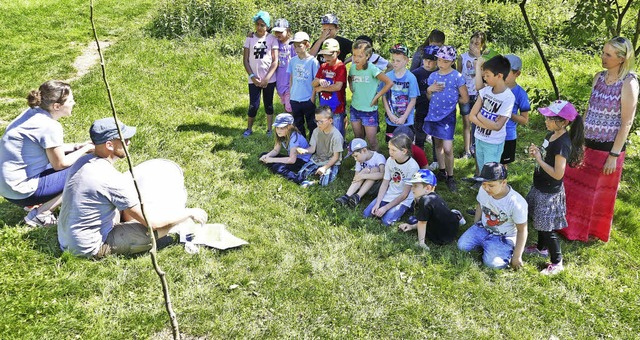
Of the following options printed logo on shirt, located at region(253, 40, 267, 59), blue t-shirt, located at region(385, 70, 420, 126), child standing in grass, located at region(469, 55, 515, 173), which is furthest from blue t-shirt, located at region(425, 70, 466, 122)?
printed logo on shirt, located at region(253, 40, 267, 59)

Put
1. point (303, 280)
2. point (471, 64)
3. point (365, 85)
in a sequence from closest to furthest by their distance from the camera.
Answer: point (303, 280) < point (365, 85) < point (471, 64)

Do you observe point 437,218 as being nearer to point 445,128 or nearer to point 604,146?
point 445,128

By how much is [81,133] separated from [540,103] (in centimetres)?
621

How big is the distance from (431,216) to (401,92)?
1912 mm

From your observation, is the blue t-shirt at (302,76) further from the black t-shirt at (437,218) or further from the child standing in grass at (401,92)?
the black t-shirt at (437,218)

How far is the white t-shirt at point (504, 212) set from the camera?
4.51 meters

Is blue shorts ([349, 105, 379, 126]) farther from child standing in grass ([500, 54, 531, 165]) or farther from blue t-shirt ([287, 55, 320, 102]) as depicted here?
child standing in grass ([500, 54, 531, 165])

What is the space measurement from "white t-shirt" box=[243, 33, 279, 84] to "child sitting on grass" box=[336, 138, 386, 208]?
211cm

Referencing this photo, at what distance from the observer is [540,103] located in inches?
250

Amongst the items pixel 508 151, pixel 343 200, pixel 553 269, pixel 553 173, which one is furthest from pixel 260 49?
pixel 553 269

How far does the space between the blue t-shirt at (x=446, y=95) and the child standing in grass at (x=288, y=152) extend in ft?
5.57

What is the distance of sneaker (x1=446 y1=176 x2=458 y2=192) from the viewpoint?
235 inches

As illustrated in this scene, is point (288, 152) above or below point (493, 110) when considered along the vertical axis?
below

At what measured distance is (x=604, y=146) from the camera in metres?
4.77
